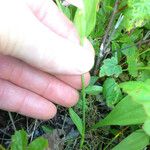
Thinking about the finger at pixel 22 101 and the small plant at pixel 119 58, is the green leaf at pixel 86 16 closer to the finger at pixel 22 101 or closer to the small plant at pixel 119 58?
the small plant at pixel 119 58

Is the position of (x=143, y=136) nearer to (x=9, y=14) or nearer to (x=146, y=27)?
(x=146, y=27)

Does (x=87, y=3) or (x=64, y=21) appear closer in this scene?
(x=87, y=3)

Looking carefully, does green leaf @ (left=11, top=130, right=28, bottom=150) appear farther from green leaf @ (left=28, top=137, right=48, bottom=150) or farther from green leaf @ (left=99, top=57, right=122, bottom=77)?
green leaf @ (left=99, top=57, right=122, bottom=77)

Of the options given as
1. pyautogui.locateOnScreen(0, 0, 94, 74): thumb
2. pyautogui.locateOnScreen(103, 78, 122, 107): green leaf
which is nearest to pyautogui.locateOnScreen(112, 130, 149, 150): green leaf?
pyautogui.locateOnScreen(103, 78, 122, 107): green leaf

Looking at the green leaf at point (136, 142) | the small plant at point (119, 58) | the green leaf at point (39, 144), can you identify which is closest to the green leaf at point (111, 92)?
the small plant at point (119, 58)

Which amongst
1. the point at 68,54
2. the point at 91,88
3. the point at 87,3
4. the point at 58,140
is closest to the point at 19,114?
the point at 58,140

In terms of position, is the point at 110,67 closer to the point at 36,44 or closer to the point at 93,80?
the point at 93,80
